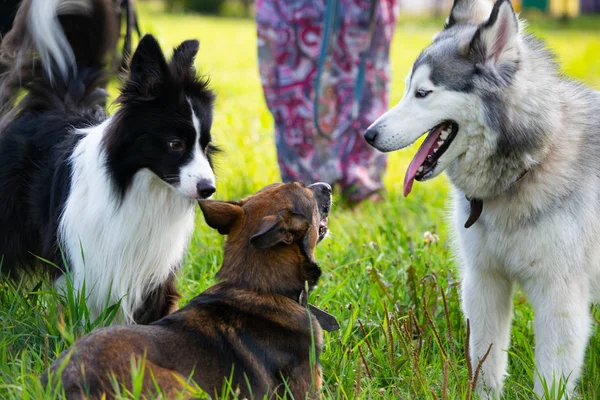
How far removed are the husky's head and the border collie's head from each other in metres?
0.80

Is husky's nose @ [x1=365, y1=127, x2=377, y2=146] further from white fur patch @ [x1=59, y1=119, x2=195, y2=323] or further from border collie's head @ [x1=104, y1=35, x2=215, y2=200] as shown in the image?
white fur patch @ [x1=59, y1=119, x2=195, y2=323]

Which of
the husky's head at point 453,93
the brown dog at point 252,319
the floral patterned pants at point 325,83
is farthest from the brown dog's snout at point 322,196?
the floral patterned pants at point 325,83

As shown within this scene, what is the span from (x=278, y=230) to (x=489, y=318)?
3.88ft

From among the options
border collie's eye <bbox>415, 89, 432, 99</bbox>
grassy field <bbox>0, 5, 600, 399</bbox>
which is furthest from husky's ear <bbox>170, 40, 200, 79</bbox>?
border collie's eye <bbox>415, 89, 432, 99</bbox>

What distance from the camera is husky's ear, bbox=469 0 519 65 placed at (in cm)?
316

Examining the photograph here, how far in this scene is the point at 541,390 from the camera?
3.34 metres

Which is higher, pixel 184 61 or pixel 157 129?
pixel 184 61

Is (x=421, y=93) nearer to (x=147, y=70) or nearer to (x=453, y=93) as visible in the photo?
(x=453, y=93)

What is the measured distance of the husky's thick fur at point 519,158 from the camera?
322 cm

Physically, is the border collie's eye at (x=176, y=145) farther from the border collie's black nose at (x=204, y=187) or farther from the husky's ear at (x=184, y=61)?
the husky's ear at (x=184, y=61)

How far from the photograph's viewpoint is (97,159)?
3.64m

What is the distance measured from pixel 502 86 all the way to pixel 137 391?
1880 millimetres

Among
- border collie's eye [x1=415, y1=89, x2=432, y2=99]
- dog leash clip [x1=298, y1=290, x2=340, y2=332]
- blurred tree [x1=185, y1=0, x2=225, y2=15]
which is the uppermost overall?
border collie's eye [x1=415, y1=89, x2=432, y2=99]

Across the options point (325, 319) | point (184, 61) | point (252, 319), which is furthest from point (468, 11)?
point (252, 319)
